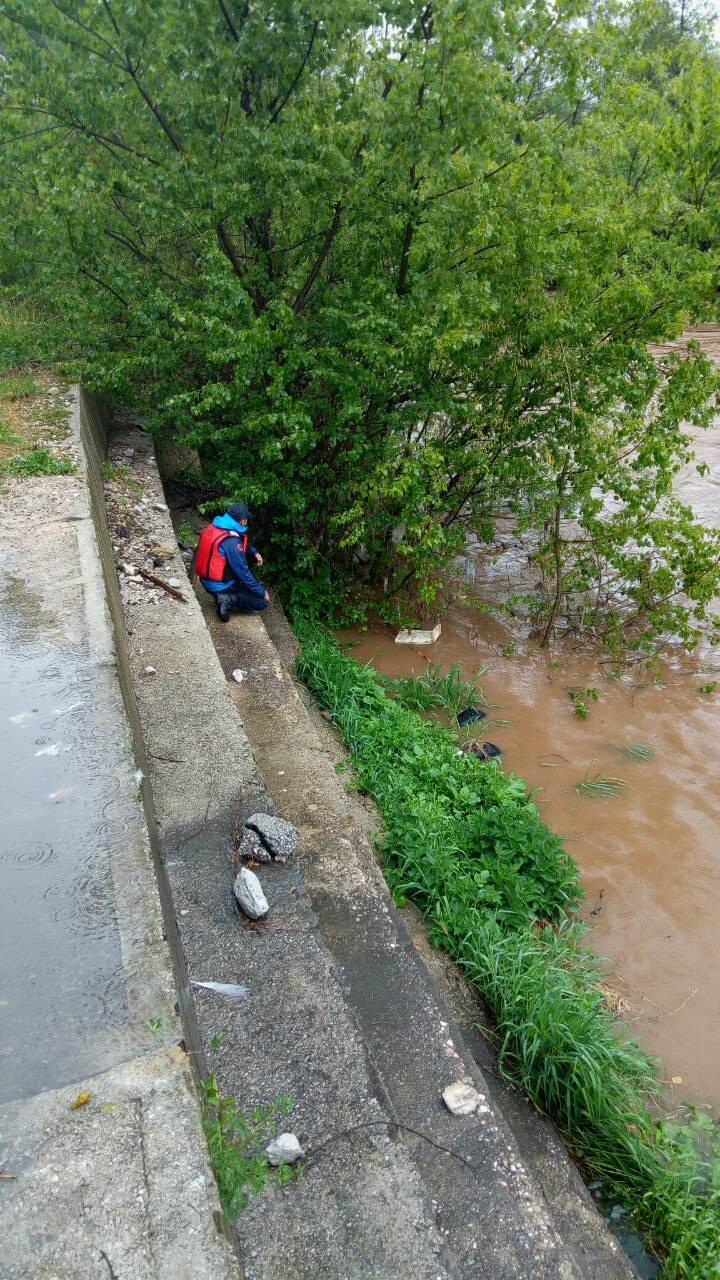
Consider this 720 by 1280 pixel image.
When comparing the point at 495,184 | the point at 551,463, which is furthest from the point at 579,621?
the point at 495,184

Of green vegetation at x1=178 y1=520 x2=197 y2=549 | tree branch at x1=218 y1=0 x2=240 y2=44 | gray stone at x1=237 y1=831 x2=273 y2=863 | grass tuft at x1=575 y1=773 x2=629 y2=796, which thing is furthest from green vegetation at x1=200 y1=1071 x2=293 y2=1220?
tree branch at x1=218 y1=0 x2=240 y2=44

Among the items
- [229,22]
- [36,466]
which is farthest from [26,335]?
[229,22]

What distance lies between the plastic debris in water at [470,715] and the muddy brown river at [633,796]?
0.52ft

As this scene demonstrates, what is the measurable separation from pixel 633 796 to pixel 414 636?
2905mm

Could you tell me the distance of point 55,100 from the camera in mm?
6246

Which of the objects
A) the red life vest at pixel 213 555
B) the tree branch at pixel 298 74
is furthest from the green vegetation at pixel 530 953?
the tree branch at pixel 298 74

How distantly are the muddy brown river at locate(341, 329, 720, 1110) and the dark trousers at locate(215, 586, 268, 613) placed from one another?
4.66ft

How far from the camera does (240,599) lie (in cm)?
680

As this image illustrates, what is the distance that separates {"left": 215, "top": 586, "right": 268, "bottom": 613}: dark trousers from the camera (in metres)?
6.64

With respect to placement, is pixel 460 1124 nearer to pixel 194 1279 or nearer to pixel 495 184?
pixel 194 1279

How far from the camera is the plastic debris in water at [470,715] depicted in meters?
6.77

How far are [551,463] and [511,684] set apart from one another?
6.80 feet

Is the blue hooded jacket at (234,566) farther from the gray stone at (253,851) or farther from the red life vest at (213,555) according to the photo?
the gray stone at (253,851)

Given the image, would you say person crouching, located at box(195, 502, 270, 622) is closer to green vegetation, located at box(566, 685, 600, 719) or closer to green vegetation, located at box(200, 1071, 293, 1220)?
green vegetation, located at box(566, 685, 600, 719)
